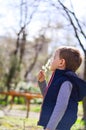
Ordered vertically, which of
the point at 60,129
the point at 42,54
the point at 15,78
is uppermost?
the point at 60,129

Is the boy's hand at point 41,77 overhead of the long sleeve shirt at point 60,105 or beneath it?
beneath

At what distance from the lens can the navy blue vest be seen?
151 inches

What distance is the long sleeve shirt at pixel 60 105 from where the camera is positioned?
3.68 m

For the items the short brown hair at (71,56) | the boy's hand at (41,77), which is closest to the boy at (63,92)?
the short brown hair at (71,56)

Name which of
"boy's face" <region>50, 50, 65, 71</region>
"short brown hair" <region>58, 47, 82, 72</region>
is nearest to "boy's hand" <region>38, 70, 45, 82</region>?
"boy's face" <region>50, 50, 65, 71</region>

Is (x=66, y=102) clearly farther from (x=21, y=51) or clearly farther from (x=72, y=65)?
(x=21, y=51)

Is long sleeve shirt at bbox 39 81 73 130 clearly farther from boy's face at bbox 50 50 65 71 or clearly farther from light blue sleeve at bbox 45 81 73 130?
boy's face at bbox 50 50 65 71

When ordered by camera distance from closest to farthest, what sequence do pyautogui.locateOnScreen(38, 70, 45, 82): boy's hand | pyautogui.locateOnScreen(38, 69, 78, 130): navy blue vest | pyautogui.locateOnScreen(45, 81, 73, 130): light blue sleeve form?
pyautogui.locateOnScreen(45, 81, 73, 130): light blue sleeve, pyautogui.locateOnScreen(38, 69, 78, 130): navy blue vest, pyautogui.locateOnScreen(38, 70, 45, 82): boy's hand

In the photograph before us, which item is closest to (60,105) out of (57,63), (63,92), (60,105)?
(60,105)

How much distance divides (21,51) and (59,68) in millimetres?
30053

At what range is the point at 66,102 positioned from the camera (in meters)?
3.75

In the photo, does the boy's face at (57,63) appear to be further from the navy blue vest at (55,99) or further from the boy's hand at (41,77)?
the boy's hand at (41,77)

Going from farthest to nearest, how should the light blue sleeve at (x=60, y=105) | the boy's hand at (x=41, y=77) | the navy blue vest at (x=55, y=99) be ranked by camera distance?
the boy's hand at (x=41, y=77), the navy blue vest at (x=55, y=99), the light blue sleeve at (x=60, y=105)

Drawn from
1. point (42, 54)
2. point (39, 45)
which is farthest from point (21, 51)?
point (42, 54)
